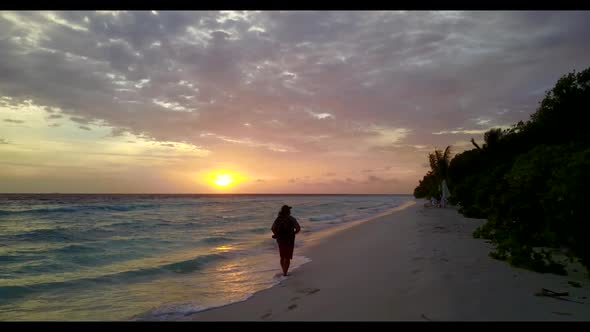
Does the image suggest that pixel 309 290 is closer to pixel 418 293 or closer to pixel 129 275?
pixel 418 293

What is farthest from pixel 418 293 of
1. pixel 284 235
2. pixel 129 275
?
pixel 129 275

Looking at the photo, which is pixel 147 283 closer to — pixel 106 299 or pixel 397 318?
pixel 106 299

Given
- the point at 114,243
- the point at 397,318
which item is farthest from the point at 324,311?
the point at 114,243

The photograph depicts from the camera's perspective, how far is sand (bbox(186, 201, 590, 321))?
4531 mm

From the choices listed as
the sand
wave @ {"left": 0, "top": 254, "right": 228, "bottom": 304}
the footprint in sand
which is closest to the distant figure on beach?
the sand

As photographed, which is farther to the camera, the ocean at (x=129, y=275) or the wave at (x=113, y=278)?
the wave at (x=113, y=278)

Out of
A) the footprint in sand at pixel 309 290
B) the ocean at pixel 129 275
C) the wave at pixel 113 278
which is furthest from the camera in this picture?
the wave at pixel 113 278

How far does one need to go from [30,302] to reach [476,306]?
9495mm

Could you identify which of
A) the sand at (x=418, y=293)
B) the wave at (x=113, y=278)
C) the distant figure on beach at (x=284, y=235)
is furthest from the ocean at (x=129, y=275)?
the sand at (x=418, y=293)

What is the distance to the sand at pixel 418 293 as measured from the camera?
4531mm

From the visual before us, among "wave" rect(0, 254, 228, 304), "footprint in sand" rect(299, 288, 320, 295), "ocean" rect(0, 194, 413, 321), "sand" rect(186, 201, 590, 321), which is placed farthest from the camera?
"wave" rect(0, 254, 228, 304)

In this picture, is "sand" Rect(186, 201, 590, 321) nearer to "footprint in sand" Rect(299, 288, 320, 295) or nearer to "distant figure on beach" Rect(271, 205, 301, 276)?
"footprint in sand" Rect(299, 288, 320, 295)

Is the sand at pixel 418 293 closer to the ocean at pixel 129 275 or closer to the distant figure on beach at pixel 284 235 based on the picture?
the distant figure on beach at pixel 284 235

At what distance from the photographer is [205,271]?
1052cm
